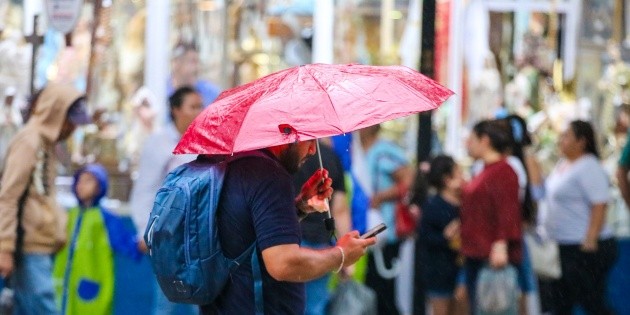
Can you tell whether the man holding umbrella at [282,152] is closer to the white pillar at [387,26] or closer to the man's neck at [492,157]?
the man's neck at [492,157]

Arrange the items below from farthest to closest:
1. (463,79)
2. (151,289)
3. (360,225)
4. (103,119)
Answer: (463,79)
(103,119)
(151,289)
(360,225)

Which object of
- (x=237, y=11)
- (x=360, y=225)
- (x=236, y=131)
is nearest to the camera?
(x=236, y=131)

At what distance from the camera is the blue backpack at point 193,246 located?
5.14 m

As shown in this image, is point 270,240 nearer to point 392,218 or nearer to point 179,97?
point 179,97

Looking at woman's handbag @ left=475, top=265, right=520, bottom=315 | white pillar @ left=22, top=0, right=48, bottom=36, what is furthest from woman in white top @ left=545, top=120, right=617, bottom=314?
white pillar @ left=22, top=0, right=48, bottom=36

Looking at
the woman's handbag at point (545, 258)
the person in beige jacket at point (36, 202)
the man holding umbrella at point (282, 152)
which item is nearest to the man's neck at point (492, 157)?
the woman's handbag at point (545, 258)

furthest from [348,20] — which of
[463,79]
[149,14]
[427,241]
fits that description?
[427,241]

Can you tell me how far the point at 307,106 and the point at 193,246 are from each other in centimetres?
62

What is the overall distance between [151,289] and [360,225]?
1.95 m

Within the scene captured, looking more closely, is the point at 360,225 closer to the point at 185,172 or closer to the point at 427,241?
the point at 427,241

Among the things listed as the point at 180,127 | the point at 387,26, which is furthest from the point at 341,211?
the point at 387,26

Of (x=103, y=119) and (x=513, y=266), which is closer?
(x=513, y=266)

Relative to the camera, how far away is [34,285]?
8.35 m

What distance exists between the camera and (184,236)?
514 cm
